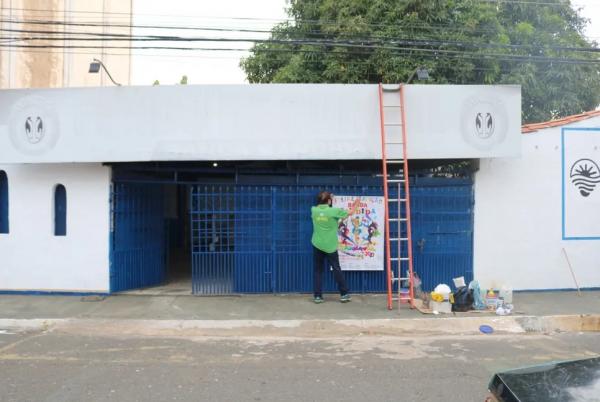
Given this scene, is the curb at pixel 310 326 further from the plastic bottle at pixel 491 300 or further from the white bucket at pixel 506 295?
the white bucket at pixel 506 295

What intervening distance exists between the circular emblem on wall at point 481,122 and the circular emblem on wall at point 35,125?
6.87 meters

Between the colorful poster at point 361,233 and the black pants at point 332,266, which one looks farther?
the colorful poster at point 361,233

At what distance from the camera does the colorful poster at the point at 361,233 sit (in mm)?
8820

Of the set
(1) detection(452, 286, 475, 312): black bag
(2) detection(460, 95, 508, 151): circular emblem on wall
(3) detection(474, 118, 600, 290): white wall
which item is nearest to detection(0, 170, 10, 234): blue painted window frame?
(1) detection(452, 286, 475, 312): black bag

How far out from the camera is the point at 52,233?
9.03 metres

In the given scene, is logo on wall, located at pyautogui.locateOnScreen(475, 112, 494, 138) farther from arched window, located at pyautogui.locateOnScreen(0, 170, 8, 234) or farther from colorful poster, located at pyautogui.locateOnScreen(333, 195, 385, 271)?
arched window, located at pyautogui.locateOnScreen(0, 170, 8, 234)

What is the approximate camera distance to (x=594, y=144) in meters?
9.20

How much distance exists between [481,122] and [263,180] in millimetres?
3838

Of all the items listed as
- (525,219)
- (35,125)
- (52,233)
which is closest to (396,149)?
(525,219)

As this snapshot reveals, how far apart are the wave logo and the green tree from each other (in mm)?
4328

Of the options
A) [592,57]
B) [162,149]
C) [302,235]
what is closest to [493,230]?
[302,235]

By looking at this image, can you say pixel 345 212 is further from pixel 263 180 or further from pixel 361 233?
pixel 263 180

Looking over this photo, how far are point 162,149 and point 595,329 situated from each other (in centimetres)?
724

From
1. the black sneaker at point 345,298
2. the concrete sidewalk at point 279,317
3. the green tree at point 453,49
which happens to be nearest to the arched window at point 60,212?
the concrete sidewalk at point 279,317
